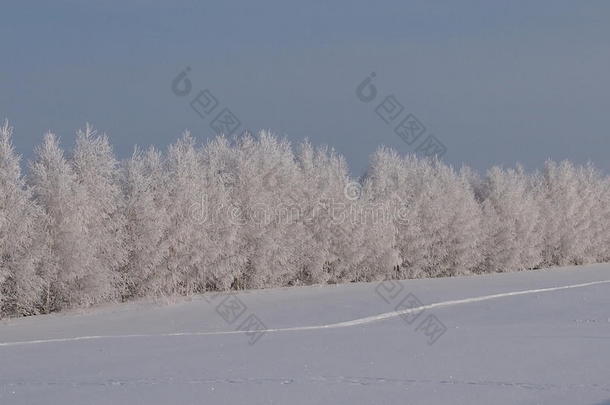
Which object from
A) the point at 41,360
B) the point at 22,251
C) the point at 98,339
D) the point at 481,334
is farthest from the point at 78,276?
the point at 481,334

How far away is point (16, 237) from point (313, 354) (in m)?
11.0

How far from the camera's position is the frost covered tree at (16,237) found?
1991 centimetres

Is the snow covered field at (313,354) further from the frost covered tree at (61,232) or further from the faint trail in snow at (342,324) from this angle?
the frost covered tree at (61,232)

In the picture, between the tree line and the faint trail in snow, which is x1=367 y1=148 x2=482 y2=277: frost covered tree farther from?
the faint trail in snow

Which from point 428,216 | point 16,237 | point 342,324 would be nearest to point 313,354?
point 342,324

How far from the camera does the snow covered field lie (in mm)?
9039

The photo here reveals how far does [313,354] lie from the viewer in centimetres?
1170

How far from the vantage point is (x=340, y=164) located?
3095 centimetres

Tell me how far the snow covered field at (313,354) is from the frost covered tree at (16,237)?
4.13 feet

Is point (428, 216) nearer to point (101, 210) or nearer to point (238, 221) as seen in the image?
point (238, 221)

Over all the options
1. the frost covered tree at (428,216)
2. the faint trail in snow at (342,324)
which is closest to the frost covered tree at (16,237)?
the faint trail in snow at (342,324)

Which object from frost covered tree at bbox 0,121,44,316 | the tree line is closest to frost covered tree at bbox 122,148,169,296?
the tree line

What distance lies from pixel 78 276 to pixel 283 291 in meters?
5.68

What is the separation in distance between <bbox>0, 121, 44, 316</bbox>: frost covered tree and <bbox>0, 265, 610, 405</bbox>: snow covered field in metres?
1.26
